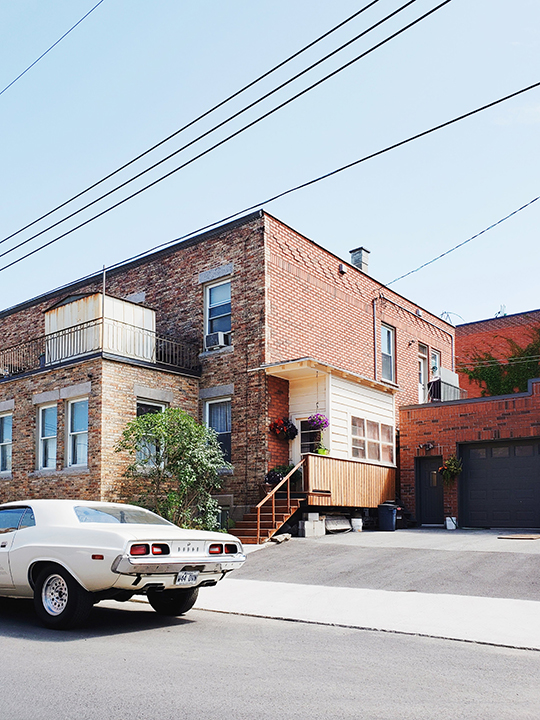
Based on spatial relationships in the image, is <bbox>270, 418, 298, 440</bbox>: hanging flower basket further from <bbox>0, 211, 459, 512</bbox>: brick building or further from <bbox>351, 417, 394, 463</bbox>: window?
<bbox>351, 417, 394, 463</bbox>: window

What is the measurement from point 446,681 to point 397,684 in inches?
17.4

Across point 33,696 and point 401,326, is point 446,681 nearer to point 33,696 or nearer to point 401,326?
point 33,696

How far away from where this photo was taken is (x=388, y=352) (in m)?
25.6

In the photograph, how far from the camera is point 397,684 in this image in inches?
231

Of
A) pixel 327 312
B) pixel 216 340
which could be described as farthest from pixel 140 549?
pixel 327 312

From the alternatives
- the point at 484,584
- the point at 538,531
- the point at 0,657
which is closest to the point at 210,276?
the point at 538,531

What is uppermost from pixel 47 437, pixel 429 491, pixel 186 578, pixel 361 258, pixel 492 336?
pixel 361 258

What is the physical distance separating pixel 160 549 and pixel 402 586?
4864 millimetres

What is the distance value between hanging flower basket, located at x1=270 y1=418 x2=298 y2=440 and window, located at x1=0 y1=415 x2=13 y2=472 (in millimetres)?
7840

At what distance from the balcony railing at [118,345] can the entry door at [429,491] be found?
7235 millimetres

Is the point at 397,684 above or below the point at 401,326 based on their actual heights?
below

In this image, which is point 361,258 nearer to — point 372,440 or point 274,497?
point 372,440

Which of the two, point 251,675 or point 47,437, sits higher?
point 47,437

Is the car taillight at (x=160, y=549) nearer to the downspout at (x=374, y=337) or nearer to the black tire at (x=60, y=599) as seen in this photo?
the black tire at (x=60, y=599)
